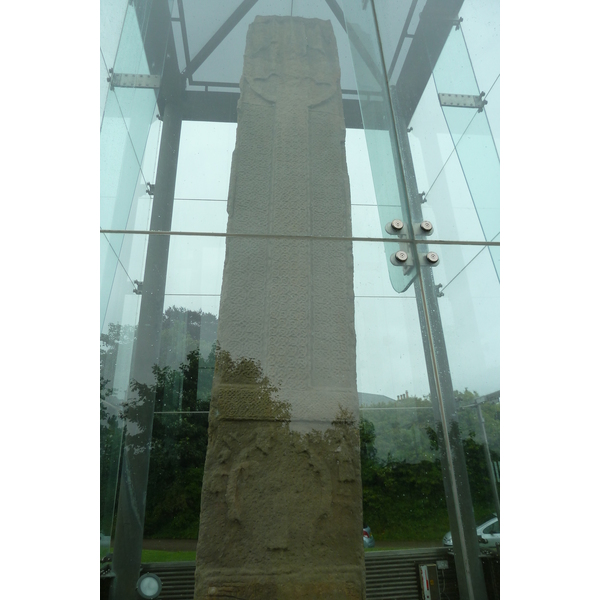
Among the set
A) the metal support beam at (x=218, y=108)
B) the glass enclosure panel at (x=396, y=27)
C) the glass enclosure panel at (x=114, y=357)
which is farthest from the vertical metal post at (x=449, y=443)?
the glass enclosure panel at (x=114, y=357)

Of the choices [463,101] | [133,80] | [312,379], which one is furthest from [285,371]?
[463,101]

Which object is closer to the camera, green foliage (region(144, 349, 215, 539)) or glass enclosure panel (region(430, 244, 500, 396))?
green foliage (region(144, 349, 215, 539))

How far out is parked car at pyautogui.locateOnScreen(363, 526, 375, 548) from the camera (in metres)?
1.80

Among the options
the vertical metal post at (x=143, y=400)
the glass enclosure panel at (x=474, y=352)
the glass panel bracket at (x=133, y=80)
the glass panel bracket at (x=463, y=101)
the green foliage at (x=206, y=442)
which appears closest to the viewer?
the vertical metal post at (x=143, y=400)

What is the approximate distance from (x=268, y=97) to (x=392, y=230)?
3.19 feet

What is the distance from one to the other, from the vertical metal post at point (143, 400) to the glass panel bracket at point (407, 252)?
41.2 inches

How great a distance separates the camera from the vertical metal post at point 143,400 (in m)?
1.72

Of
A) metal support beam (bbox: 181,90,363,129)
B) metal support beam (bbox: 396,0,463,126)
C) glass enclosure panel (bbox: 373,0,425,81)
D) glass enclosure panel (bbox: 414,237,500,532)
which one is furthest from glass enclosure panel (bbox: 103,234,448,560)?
glass enclosure panel (bbox: 373,0,425,81)

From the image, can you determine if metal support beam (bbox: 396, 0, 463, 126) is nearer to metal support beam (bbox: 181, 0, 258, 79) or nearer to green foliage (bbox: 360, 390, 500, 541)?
metal support beam (bbox: 181, 0, 258, 79)

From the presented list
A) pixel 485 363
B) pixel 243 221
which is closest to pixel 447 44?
pixel 243 221

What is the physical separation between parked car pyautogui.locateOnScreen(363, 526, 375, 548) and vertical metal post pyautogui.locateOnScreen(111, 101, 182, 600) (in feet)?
2.65

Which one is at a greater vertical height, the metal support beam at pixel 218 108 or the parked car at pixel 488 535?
the metal support beam at pixel 218 108

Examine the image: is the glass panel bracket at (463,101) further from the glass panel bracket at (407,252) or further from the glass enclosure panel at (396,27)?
the glass panel bracket at (407,252)

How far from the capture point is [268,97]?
2.57 metres
